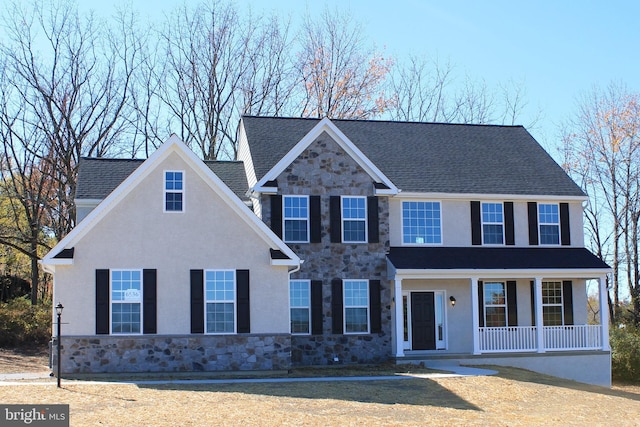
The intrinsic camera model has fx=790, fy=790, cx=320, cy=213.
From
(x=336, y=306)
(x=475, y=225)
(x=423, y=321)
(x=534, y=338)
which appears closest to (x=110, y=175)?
(x=336, y=306)

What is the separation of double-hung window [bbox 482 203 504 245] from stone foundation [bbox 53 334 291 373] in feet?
28.8

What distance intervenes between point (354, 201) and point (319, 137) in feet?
7.43

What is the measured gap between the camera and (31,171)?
35.1m

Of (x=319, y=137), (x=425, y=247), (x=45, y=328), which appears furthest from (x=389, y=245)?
(x=45, y=328)

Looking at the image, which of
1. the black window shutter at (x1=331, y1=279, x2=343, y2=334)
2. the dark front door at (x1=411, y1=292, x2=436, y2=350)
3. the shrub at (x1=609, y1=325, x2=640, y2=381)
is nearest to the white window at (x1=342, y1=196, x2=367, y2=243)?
the black window shutter at (x1=331, y1=279, x2=343, y2=334)

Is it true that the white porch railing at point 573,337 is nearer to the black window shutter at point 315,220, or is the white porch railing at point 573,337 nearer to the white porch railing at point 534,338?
the white porch railing at point 534,338

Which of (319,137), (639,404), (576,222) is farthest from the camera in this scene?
(576,222)

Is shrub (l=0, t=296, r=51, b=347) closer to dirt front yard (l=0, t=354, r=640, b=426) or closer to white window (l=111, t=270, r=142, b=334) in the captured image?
white window (l=111, t=270, r=142, b=334)

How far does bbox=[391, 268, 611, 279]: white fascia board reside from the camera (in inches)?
942

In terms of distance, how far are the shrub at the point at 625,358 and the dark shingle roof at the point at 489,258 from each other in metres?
4.83

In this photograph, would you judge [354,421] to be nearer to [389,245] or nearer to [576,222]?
[389,245]

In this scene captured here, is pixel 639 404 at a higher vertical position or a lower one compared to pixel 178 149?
lower

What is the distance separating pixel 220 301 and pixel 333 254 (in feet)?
16.1

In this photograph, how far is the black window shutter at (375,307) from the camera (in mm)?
24250
